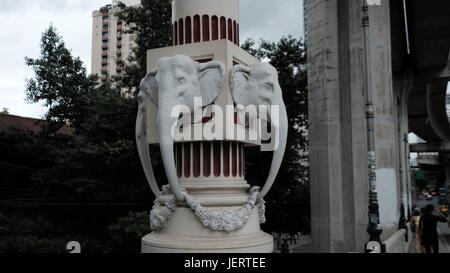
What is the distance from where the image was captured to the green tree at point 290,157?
1862 centimetres

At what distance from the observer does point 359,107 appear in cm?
1486

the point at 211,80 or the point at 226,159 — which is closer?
the point at 211,80

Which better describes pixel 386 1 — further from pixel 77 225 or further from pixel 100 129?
pixel 77 225

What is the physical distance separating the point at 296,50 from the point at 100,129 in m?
9.66

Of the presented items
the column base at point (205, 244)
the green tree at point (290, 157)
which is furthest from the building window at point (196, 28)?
the green tree at point (290, 157)

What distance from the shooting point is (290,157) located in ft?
63.4

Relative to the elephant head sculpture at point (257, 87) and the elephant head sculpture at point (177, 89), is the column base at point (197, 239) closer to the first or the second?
the elephant head sculpture at point (177, 89)

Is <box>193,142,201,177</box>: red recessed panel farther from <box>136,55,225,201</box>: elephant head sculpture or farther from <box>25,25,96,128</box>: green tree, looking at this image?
<box>25,25,96,128</box>: green tree

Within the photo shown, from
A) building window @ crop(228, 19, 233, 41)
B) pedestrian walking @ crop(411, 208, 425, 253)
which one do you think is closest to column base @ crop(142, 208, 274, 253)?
building window @ crop(228, 19, 233, 41)

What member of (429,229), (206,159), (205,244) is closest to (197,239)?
(205,244)

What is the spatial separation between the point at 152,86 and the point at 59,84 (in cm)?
1541

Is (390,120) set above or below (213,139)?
above

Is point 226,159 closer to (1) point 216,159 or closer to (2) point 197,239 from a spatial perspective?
(1) point 216,159
